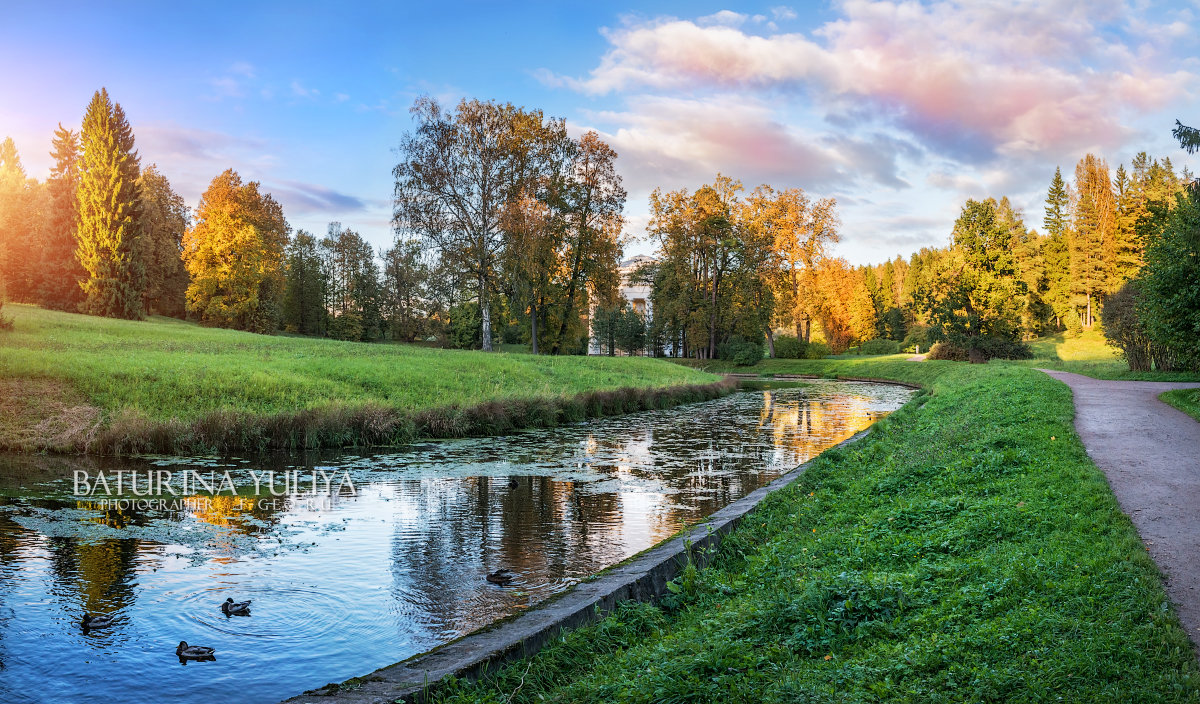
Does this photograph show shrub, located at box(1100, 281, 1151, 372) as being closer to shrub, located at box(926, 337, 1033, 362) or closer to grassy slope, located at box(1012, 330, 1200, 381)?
grassy slope, located at box(1012, 330, 1200, 381)

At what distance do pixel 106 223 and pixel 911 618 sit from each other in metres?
49.0

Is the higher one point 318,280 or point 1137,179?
point 1137,179

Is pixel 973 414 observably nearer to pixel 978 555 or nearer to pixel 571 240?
pixel 978 555

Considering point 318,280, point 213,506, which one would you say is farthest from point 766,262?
point 213,506

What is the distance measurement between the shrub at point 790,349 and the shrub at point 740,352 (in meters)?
4.63

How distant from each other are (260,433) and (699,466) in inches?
346

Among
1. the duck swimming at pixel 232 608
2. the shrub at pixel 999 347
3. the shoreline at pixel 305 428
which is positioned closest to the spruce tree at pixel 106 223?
the shoreline at pixel 305 428

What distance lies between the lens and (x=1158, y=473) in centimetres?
844

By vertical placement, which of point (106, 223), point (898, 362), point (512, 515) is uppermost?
point (106, 223)

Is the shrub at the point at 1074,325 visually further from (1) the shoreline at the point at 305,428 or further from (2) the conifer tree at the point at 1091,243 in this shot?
(1) the shoreline at the point at 305,428

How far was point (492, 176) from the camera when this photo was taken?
125 feet

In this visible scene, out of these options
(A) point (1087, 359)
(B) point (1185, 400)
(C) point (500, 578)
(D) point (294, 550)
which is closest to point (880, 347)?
(A) point (1087, 359)

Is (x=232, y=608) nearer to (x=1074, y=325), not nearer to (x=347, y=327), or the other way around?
(x=347, y=327)

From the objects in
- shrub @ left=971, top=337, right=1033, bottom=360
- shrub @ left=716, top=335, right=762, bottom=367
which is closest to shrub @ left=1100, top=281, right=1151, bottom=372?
shrub @ left=971, top=337, right=1033, bottom=360
